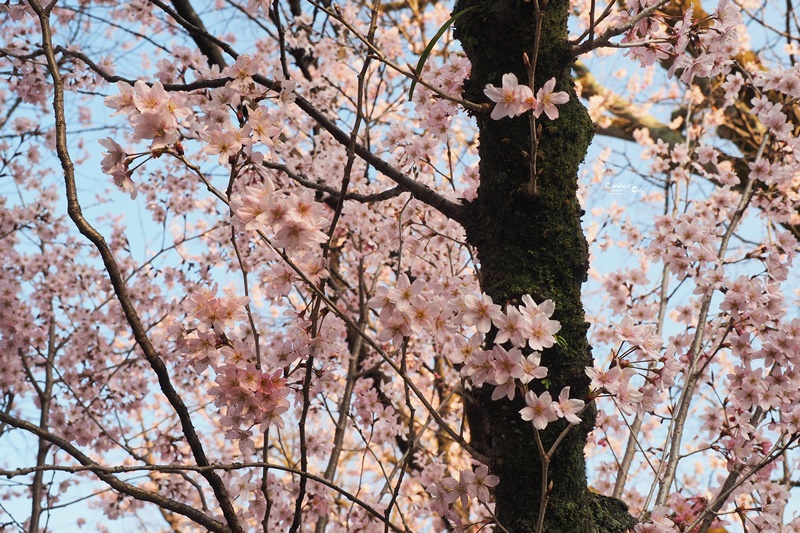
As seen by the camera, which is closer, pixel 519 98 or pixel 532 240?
pixel 519 98

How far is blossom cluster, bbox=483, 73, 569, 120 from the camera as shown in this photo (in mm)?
1414

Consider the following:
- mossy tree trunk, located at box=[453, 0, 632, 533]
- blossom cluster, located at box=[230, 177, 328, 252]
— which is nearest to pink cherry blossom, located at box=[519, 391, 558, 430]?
mossy tree trunk, located at box=[453, 0, 632, 533]

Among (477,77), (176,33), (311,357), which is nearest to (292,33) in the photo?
(176,33)

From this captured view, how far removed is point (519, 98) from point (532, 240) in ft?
1.21

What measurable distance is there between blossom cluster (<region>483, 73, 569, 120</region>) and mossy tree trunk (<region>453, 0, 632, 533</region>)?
0.37 ft

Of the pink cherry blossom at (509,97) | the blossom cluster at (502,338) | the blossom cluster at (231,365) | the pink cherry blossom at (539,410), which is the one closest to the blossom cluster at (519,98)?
the pink cherry blossom at (509,97)

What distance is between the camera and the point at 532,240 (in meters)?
1.63

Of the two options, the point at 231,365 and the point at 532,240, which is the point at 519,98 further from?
the point at 231,365

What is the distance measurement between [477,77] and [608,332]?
7.75 feet

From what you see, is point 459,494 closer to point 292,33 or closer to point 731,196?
point 731,196

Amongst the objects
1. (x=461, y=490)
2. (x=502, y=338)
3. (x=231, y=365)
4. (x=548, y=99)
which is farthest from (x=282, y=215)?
(x=461, y=490)

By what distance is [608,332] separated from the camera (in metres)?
3.73

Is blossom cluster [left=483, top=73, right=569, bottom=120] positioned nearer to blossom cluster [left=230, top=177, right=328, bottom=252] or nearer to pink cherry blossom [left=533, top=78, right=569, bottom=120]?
pink cherry blossom [left=533, top=78, right=569, bottom=120]

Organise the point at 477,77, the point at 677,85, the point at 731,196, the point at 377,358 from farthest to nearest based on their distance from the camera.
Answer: the point at 677,85 < the point at 377,358 < the point at 731,196 < the point at 477,77
